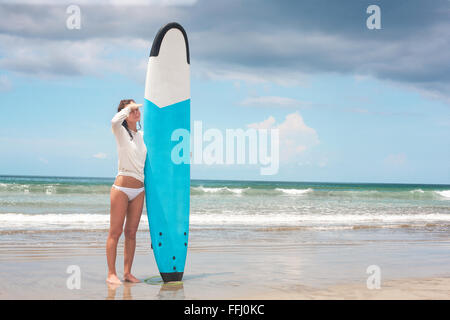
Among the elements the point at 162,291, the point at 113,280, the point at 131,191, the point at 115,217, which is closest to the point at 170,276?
the point at 162,291

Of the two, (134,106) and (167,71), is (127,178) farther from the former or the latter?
(167,71)

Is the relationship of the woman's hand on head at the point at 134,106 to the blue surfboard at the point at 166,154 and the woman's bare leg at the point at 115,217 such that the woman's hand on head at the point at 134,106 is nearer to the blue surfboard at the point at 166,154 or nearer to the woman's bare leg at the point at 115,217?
the blue surfboard at the point at 166,154

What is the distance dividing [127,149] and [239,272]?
5.81 ft

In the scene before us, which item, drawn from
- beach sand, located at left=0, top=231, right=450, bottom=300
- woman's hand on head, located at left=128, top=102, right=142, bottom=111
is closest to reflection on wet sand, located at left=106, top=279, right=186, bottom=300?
beach sand, located at left=0, top=231, right=450, bottom=300

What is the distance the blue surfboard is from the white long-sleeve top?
0.12 meters

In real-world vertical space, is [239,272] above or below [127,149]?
below

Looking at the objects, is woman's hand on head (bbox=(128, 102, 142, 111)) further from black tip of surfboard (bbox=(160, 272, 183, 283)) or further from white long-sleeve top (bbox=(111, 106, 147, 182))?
black tip of surfboard (bbox=(160, 272, 183, 283))

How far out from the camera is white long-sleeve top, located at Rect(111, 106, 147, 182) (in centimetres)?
378

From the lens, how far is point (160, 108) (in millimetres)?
4137

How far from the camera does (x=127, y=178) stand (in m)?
3.88

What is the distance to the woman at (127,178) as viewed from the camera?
Result: 152 inches

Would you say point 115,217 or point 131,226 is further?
point 131,226
